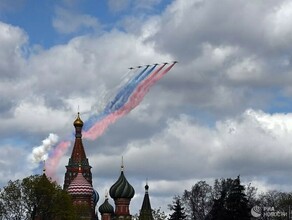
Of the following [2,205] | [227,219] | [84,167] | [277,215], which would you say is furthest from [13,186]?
[84,167]

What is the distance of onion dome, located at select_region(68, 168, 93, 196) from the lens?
108 meters

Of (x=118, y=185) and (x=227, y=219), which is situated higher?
(x=118, y=185)

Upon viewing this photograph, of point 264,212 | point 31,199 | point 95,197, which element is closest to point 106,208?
point 95,197

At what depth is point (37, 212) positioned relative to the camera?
229ft

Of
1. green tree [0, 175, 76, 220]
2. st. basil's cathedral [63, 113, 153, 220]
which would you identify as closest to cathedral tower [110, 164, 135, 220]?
st. basil's cathedral [63, 113, 153, 220]

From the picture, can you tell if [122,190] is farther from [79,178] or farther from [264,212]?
[264,212]

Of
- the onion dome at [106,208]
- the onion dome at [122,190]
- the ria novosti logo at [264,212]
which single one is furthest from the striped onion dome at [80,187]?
the ria novosti logo at [264,212]

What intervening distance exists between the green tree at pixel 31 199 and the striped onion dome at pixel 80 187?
120ft

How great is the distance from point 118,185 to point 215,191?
20181 millimetres

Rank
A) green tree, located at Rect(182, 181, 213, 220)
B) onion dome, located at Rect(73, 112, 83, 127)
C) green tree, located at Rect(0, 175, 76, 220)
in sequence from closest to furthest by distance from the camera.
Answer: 1. green tree, located at Rect(0, 175, 76, 220)
2. green tree, located at Rect(182, 181, 213, 220)
3. onion dome, located at Rect(73, 112, 83, 127)

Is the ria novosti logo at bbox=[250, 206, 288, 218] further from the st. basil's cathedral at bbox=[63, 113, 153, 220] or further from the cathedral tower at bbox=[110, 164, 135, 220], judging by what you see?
the cathedral tower at bbox=[110, 164, 135, 220]

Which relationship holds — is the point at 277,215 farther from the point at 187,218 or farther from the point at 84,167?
the point at 84,167

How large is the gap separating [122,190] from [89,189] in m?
7.87

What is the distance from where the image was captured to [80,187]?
356 feet
